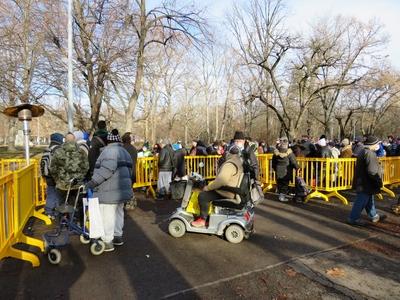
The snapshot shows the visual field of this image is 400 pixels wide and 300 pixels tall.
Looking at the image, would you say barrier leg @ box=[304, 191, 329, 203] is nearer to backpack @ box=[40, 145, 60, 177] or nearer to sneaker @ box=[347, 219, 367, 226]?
sneaker @ box=[347, 219, 367, 226]

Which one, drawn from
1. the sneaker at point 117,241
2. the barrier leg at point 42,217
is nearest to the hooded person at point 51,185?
the barrier leg at point 42,217

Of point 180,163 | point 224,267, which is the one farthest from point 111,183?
point 180,163

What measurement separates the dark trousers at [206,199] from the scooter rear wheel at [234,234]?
0.50m

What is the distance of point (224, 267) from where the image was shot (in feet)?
17.2

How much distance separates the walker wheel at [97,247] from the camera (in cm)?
576

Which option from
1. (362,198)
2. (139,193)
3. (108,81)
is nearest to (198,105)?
(108,81)

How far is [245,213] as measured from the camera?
6637 millimetres

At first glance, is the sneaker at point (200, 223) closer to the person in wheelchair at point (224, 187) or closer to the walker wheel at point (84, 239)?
the person in wheelchair at point (224, 187)

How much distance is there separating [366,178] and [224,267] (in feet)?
13.0

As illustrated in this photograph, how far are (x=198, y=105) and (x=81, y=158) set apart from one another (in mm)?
53131

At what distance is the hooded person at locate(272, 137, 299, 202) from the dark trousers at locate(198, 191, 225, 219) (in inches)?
174

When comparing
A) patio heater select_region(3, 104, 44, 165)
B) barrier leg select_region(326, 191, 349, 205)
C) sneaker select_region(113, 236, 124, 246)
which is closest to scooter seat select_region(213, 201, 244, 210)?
sneaker select_region(113, 236, 124, 246)

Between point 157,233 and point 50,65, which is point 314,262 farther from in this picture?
point 50,65

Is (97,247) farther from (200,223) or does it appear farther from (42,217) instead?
(42,217)
